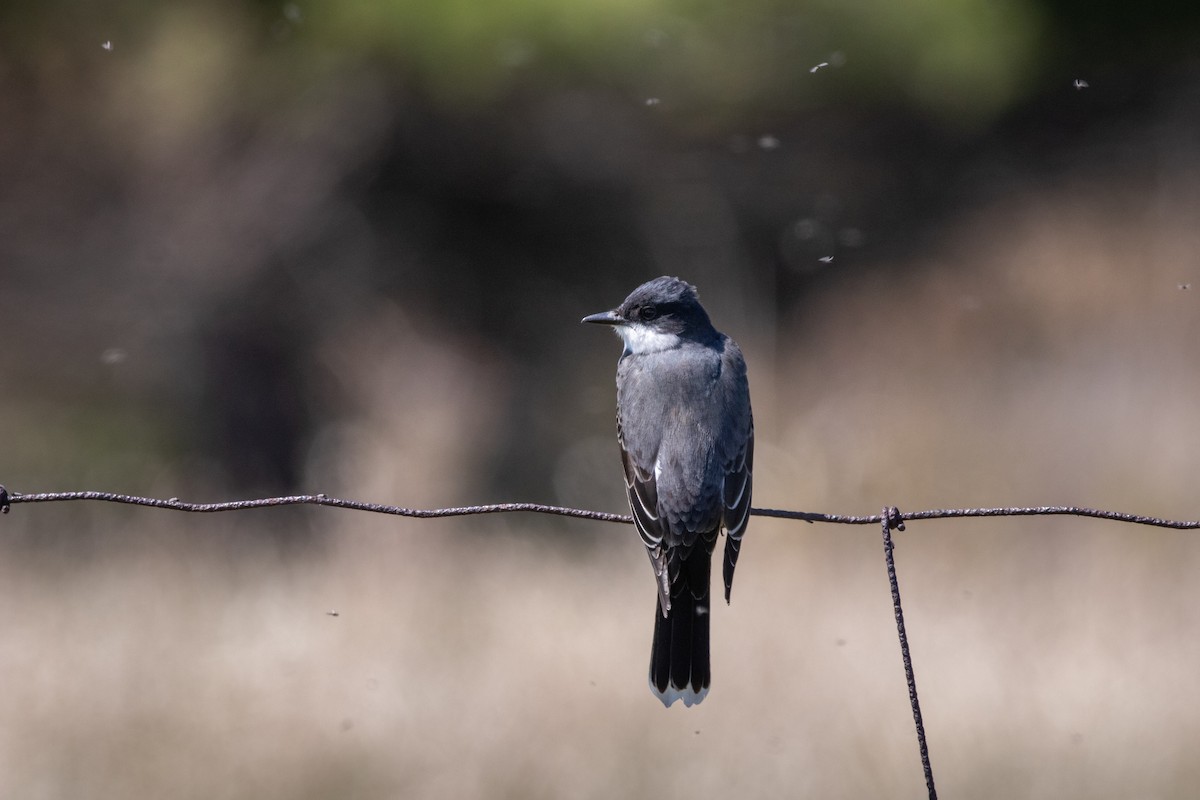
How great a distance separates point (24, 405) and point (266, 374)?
2258 millimetres

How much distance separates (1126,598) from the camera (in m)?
7.07

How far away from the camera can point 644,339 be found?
5148 millimetres

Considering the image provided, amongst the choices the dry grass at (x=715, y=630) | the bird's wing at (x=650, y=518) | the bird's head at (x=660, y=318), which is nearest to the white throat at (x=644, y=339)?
the bird's head at (x=660, y=318)

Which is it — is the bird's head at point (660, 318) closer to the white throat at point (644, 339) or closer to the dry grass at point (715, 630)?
the white throat at point (644, 339)

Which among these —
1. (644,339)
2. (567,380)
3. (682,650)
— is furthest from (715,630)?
(567,380)

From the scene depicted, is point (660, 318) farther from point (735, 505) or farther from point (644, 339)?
point (735, 505)

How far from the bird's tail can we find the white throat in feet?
3.56

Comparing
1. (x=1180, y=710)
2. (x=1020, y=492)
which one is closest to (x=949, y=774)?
(x=1180, y=710)

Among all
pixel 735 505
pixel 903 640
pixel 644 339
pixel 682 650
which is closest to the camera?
pixel 903 640

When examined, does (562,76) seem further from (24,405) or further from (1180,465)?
(1180,465)

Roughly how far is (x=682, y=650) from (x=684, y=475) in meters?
0.57

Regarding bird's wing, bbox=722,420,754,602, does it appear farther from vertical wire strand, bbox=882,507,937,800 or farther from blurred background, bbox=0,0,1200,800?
blurred background, bbox=0,0,1200,800

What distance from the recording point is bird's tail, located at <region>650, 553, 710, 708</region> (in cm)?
420

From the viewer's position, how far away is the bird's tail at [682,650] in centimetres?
420
